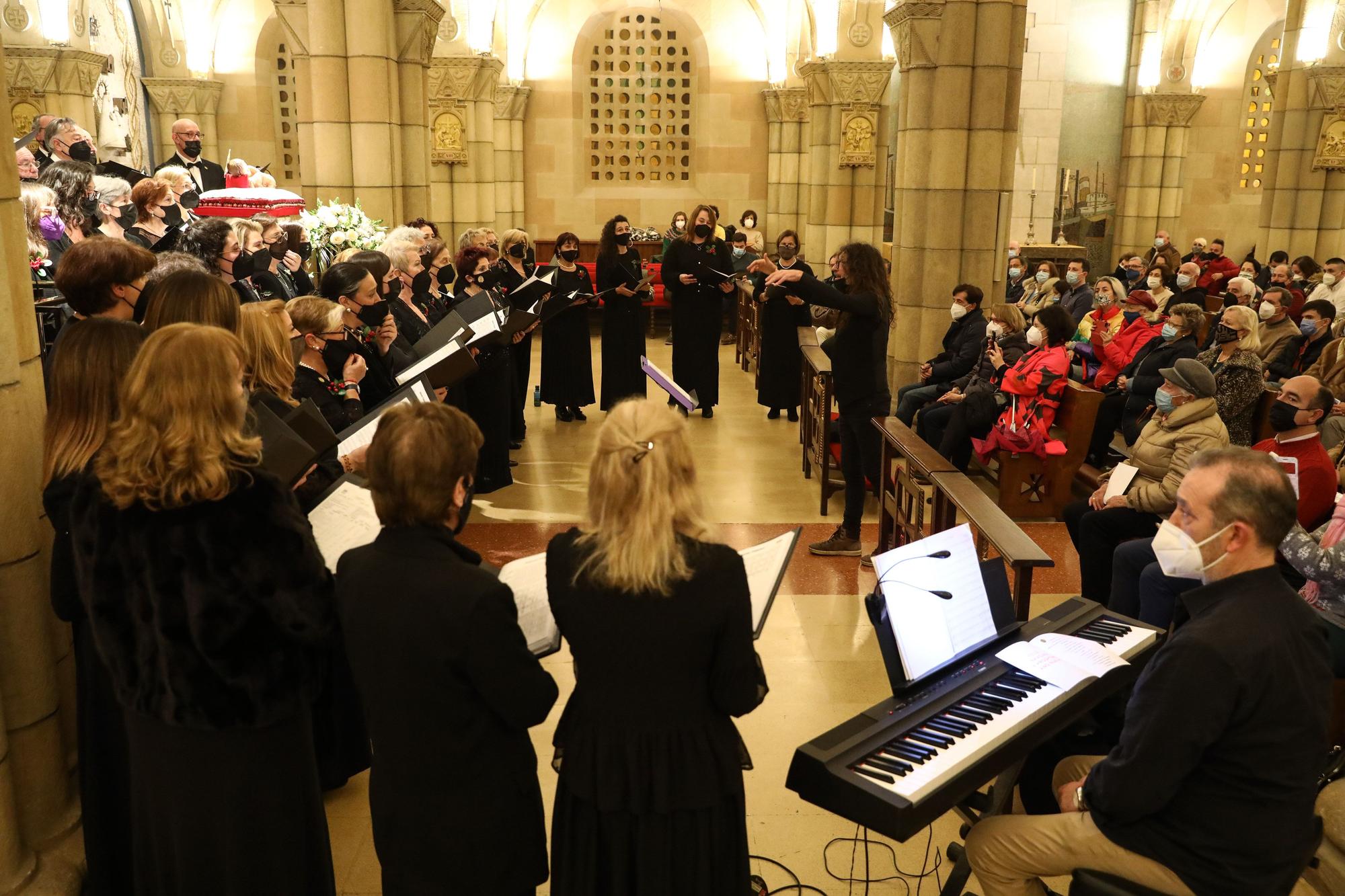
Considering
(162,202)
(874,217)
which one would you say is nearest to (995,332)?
(162,202)

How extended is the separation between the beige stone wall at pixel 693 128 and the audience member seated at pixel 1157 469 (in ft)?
45.3

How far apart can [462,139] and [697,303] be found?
7.82 m

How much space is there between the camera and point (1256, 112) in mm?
18656

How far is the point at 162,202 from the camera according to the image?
224 inches

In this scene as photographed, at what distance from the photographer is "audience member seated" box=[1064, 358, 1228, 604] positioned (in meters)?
4.82

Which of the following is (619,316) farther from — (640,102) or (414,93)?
(640,102)

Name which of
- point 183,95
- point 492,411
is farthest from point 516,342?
point 183,95

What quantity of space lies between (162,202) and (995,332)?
16.3ft

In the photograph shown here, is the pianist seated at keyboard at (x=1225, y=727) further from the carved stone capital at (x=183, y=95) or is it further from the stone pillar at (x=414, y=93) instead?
the carved stone capital at (x=183, y=95)

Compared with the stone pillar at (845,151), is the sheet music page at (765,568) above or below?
below

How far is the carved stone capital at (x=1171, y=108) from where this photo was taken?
57.2 ft

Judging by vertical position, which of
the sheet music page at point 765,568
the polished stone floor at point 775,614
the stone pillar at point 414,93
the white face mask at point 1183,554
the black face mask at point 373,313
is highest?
the stone pillar at point 414,93

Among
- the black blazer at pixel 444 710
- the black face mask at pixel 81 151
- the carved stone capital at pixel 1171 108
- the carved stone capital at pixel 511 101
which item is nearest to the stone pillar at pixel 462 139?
the carved stone capital at pixel 511 101

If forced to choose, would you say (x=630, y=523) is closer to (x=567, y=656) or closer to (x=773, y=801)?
(x=773, y=801)
